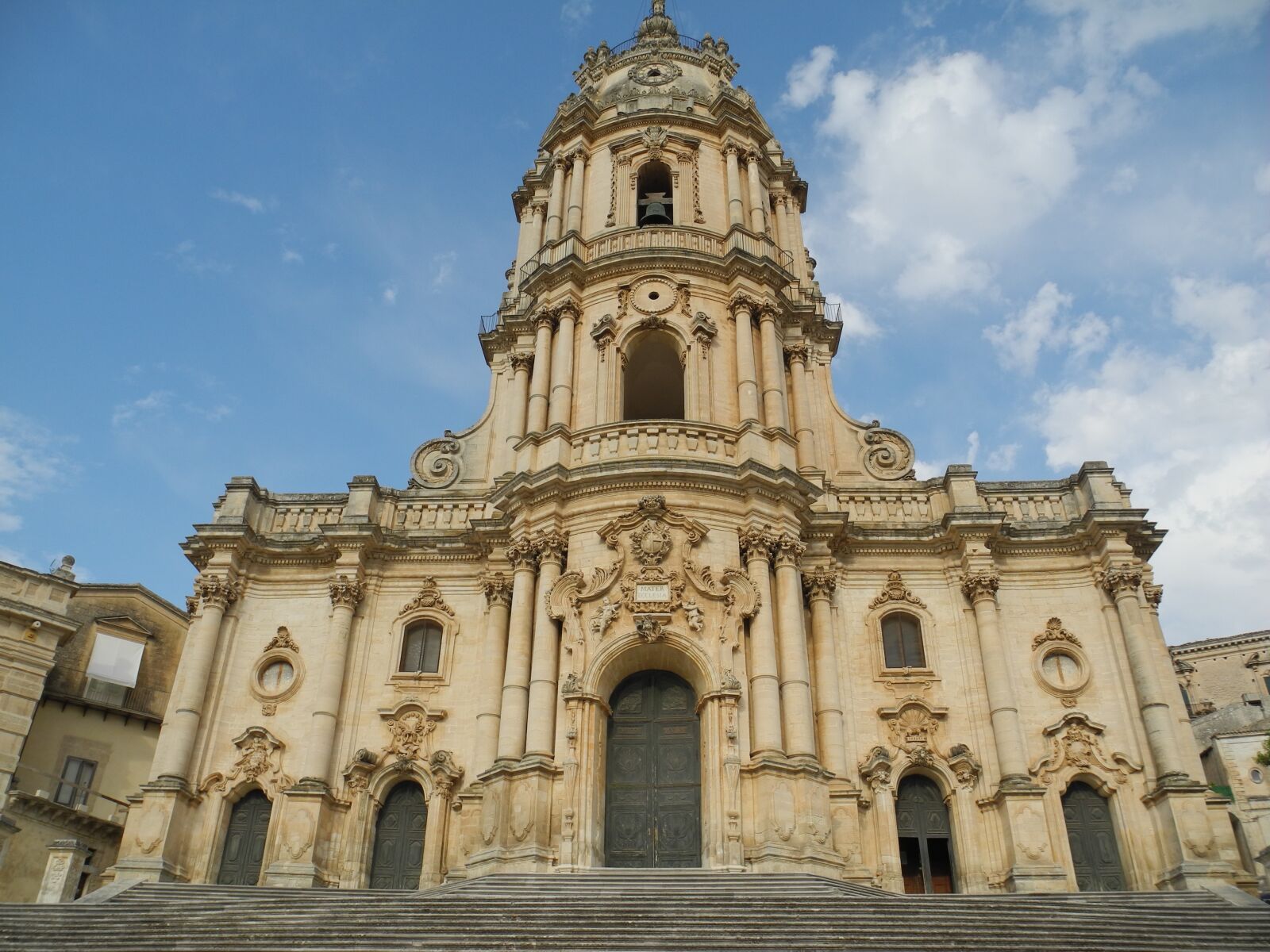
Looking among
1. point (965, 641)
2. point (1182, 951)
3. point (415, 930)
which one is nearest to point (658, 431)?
point (965, 641)

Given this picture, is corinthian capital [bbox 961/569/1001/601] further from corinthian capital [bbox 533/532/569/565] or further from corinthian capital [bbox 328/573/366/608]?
corinthian capital [bbox 328/573/366/608]

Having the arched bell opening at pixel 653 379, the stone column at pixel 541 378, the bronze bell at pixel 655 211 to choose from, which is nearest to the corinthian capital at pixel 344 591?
the stone column at pixel 541 378

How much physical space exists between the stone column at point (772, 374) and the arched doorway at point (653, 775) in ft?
24.3

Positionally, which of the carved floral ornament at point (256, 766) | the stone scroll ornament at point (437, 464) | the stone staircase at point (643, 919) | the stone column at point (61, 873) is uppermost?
the stone scroll ornament at point (437, 464)

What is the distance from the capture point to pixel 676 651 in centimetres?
2183

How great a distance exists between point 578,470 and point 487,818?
25.9 feet

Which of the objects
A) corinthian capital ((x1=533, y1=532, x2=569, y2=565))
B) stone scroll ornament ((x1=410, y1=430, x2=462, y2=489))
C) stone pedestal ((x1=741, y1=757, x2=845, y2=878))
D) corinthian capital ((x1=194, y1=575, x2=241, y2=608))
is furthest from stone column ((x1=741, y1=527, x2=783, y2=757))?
corinthian capital ((x1=194, y1=575, x2=241, y2=608))

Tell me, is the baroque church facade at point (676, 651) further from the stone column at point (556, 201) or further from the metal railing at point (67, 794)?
the metal railing at point (67, 794)

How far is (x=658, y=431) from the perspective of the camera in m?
24.1

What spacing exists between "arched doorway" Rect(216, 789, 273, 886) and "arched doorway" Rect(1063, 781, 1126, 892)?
1832cm

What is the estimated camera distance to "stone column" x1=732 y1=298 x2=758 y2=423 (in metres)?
25.5

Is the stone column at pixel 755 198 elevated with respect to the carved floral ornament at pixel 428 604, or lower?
elevated

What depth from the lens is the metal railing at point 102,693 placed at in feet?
103

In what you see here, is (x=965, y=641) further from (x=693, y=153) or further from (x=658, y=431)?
(x=693, y=153)
